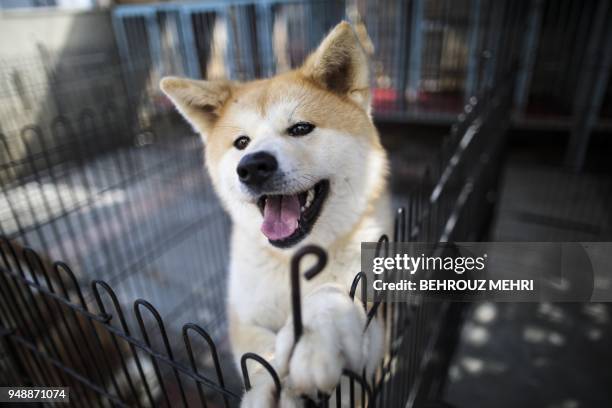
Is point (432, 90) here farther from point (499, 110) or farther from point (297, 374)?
point (297, 374)

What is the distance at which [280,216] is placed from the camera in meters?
1.24

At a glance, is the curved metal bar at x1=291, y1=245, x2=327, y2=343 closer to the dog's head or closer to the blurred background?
the dog's head

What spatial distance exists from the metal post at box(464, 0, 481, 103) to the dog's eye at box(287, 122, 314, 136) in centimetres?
336

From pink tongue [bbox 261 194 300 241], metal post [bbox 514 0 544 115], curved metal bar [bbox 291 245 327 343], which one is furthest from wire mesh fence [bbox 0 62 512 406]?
metal post [bbox 514 0 544 115]

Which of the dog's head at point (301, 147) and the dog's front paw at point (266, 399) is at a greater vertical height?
the dog's head at point (301, 147)

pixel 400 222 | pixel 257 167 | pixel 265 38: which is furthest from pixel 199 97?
pixel 265 38

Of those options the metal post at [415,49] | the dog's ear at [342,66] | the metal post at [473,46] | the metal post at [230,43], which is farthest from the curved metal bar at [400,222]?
the metal post at [230,43]

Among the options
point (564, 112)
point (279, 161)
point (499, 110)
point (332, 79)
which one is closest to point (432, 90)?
point (564, 112)

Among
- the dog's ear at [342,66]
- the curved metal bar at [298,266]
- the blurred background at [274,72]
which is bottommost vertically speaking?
the blurred background at [274,72]

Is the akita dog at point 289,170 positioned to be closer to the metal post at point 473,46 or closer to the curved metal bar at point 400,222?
the curved metal bar at point 400,222

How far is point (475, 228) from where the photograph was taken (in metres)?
2.22

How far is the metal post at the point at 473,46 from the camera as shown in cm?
414

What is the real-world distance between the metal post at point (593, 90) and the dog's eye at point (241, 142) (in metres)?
3.43

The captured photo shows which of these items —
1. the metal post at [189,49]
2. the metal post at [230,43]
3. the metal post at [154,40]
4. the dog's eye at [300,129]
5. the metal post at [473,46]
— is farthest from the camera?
the metal post at [154,40]
